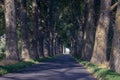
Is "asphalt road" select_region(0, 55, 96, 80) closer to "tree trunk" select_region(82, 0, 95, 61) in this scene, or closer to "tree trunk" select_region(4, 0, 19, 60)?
"tree trunk" select_region(4, 0, 19, 60)

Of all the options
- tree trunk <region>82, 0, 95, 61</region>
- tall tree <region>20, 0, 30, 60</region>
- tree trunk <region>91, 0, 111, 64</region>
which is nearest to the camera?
tree trunk <region>91, 0, 111, 64</region>

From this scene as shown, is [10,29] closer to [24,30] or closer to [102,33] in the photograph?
[102,33]

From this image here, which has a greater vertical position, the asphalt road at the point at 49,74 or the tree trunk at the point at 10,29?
the tree trunk at the point at 10,29

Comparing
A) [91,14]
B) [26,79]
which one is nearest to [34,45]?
[91,14]

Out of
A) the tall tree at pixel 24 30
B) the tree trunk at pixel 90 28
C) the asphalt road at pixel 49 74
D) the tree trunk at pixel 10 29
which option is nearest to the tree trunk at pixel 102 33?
the asphalt road at pixel 49 74

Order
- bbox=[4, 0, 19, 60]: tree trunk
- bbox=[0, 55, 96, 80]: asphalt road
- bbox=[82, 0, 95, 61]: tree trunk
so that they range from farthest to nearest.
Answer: bbox=[82, 0, 95, 61]: tree trunk, bbox=[4, 0, 19, 60]: tree trunk, bbox=[0, 55, 96, 80]: asphalt road

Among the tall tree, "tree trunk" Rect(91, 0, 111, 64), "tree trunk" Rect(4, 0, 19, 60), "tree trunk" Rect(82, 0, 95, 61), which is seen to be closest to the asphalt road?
"tree trunk" Rect(4, 0, 19, 60)

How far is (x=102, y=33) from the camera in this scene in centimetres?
2964

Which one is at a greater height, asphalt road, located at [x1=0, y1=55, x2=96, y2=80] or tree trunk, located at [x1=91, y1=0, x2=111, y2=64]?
tree trunk, located at [x1=91, y1=0, x2=111, y2=64]

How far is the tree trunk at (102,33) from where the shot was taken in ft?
94.7

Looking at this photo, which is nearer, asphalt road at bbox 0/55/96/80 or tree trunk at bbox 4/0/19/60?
asphalt road at bbox 0/55/96/80

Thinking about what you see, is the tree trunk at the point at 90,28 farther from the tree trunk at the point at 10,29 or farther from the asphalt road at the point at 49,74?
the asphalt road at the point at 49,74

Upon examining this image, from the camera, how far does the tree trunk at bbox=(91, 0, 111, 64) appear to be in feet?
94.7

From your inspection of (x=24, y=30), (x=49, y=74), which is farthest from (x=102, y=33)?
(x=49, y=74)
